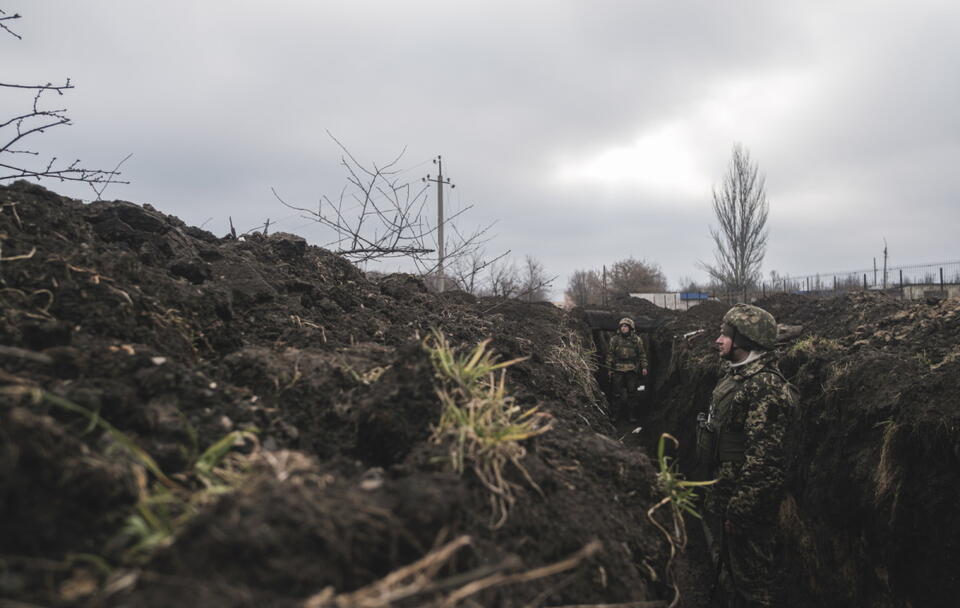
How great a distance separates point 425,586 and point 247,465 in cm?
53

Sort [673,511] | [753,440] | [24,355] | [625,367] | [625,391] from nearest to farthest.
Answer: [24,355] < [673,511] < [753,440] < [625,367] < [625,391]

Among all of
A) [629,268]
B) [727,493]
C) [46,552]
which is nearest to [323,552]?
[46,552]

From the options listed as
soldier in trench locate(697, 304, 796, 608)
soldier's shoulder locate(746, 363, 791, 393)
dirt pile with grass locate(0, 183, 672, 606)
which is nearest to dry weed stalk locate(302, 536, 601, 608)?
dirt pile with grass locate(0, 183, 672, 606)

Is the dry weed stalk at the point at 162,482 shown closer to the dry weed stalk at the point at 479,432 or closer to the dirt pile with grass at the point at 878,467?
the dry weed stalk at the point at 479,432

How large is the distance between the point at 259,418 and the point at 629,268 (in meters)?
53.2

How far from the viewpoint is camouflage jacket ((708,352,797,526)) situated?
146 inches

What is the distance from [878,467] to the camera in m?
3.79

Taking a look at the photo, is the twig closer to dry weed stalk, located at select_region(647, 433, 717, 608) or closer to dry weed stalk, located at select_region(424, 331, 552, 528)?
dry weed stalk, located at select_region(424, 331, 552, 528)

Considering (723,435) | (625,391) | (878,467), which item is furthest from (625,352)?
(878,467)

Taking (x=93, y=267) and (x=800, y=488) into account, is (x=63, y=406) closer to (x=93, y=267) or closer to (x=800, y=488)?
(x=93, y=267)

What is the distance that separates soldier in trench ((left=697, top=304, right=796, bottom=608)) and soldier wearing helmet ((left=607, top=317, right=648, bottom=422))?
643cm

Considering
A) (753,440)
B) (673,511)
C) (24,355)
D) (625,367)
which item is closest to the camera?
(24,355)

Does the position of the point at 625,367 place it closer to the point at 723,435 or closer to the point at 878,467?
the point at 723,435

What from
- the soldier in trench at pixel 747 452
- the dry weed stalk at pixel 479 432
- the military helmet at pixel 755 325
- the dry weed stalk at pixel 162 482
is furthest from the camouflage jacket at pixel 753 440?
the dry weed stalk at pixel 162 482
